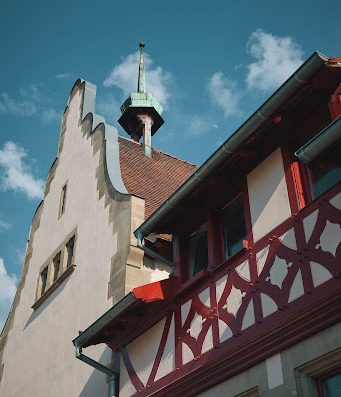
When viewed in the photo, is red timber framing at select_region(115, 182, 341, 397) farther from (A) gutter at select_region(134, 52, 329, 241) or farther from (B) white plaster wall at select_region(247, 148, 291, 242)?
(A) gutter at select_region(134, 52, 329, 241)

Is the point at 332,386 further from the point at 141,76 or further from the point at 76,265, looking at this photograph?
the point at 141,76

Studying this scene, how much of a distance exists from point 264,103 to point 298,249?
77.5 inches

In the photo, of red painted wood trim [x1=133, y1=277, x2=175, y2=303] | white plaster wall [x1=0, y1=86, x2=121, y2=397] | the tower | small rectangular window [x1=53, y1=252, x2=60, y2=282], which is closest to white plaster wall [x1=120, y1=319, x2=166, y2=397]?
red painted wood trim [x1=133, y1=277, x2=175, y2=303]

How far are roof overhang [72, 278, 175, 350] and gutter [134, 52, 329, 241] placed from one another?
1.18 metres

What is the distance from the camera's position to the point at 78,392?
12.1 m

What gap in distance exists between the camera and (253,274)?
8.49 m

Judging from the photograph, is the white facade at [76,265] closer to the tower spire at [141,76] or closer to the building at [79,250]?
the building at [79,250]

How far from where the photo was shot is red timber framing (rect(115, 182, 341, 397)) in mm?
7379

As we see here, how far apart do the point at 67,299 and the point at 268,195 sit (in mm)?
6333

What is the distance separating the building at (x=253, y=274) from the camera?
7.29 meters

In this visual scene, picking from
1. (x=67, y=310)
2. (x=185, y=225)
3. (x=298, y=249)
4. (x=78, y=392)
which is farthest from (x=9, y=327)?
(x=298, y=249)

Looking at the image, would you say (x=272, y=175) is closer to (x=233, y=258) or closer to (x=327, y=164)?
(x=233, y=258)

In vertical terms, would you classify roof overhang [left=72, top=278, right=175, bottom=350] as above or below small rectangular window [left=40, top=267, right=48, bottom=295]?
below

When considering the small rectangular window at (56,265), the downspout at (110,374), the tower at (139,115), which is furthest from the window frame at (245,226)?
the tower at (139,115)
